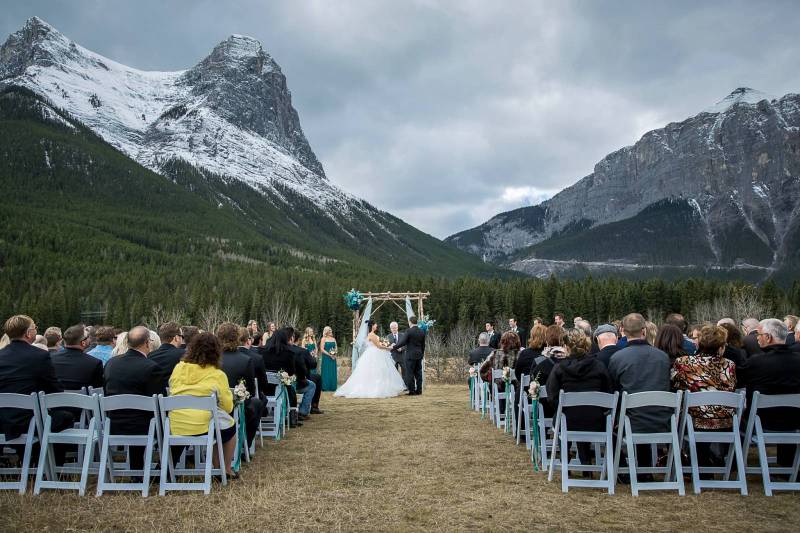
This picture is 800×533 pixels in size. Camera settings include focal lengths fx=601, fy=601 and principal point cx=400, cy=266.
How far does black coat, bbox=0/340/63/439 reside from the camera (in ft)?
22.0

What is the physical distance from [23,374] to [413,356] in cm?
1212

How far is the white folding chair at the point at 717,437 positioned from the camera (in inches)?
253

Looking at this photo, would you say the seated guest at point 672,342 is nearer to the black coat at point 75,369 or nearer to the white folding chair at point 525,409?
the white folding chair at point 525,409

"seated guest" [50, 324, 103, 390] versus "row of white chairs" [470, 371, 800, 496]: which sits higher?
"seated guest" [50, 324, 103, 390]

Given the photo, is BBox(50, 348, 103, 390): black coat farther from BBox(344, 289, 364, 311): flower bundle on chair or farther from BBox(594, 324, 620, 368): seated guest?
BBox(344, 289, 364, 311): flower bundle on chair

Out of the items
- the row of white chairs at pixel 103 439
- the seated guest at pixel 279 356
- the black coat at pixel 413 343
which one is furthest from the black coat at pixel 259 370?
the black coat at pixel 413 343

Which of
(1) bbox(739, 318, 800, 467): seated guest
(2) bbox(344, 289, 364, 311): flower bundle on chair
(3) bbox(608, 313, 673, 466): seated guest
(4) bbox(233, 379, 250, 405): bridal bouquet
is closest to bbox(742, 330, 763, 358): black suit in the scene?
(1) bbox(739, 318, 800, 467): seated guest

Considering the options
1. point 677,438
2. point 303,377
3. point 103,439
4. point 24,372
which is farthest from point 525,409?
point 24,372

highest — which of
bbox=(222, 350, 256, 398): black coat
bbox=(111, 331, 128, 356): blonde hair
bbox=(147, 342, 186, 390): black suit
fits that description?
bbox=(111, 331, 128, 356): blonde hair

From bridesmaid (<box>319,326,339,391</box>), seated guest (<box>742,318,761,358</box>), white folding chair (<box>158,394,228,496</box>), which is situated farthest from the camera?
bridesmaid (<box>319,326,339,391</box>)

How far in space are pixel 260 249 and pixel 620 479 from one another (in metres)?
148

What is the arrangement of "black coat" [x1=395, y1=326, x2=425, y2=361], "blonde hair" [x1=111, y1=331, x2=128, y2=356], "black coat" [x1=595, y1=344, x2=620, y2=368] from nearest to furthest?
"black coat" [x1=595, y1=344, x2=620, y2=368] < "blonde hair" [x1=111, y1=331, x2=128, y2=356] < "black coat" [x1=395, y1=326, x2=425, y2=361]

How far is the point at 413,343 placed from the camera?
17.7 m

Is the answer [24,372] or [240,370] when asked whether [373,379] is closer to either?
[240,370]
